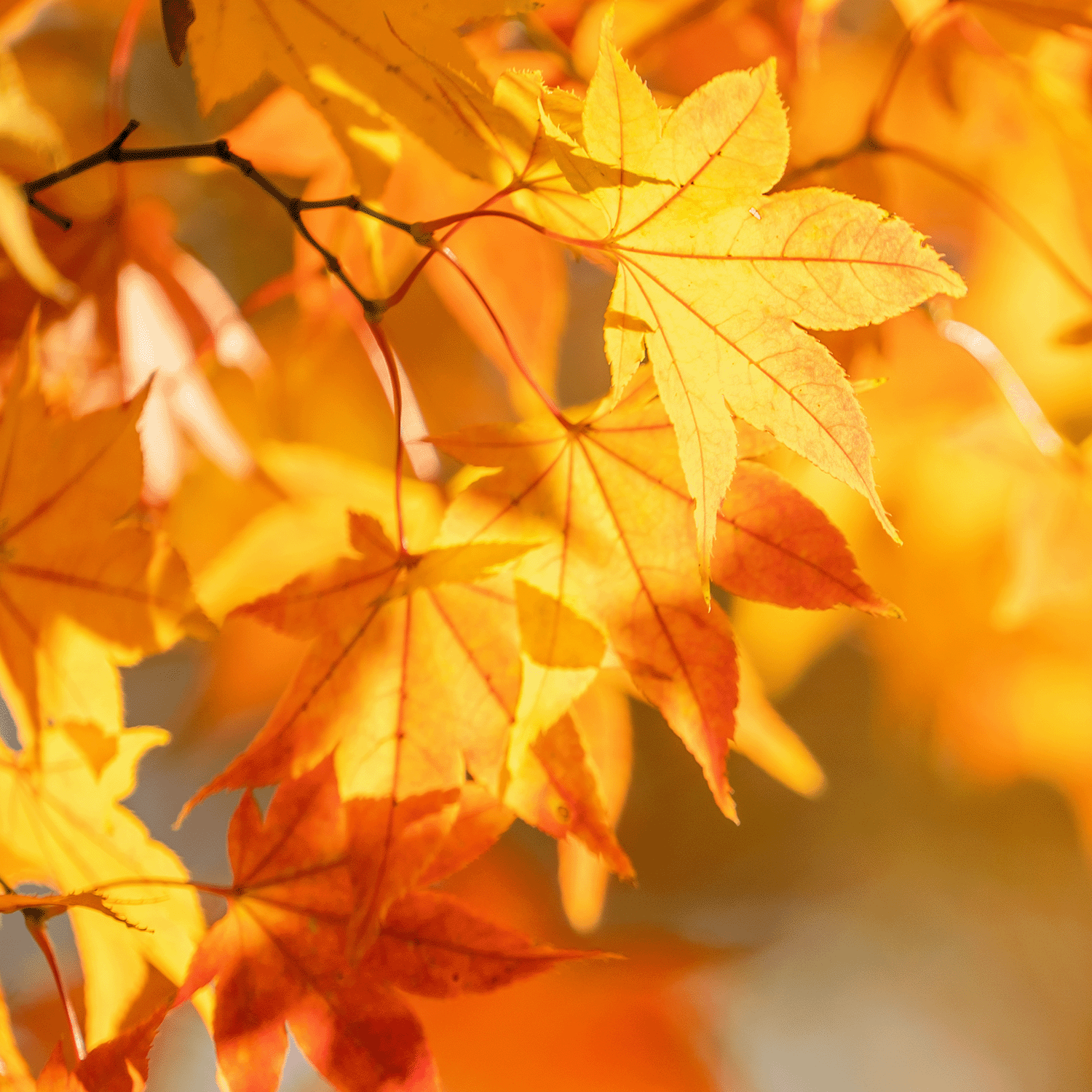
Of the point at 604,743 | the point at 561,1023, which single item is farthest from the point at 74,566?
the point at 561,1023

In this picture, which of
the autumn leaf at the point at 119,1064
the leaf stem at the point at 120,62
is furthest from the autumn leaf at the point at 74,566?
the leaf stem at the point at 120,62

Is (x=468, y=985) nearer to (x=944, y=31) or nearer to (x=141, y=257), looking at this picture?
(x=141, y=257)

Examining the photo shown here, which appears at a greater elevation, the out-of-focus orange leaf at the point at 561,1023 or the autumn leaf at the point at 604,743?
the autumn leaf at the point at 604,743

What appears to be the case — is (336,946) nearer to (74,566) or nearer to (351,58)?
(74,566)

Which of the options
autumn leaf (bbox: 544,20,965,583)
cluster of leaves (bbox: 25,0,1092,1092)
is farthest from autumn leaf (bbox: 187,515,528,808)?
autumn leaf (bbox: 544,20,965,583)

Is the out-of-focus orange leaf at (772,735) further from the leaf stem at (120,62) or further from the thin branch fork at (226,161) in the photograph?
the leaf stem at (120,62)

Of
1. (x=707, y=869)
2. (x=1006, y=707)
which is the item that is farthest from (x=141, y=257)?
(x=707, y=869)

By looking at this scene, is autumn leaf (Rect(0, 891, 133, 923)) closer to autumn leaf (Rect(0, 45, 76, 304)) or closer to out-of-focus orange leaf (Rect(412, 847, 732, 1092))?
autumn leaf (Rect(0, 45, 76, 304))
